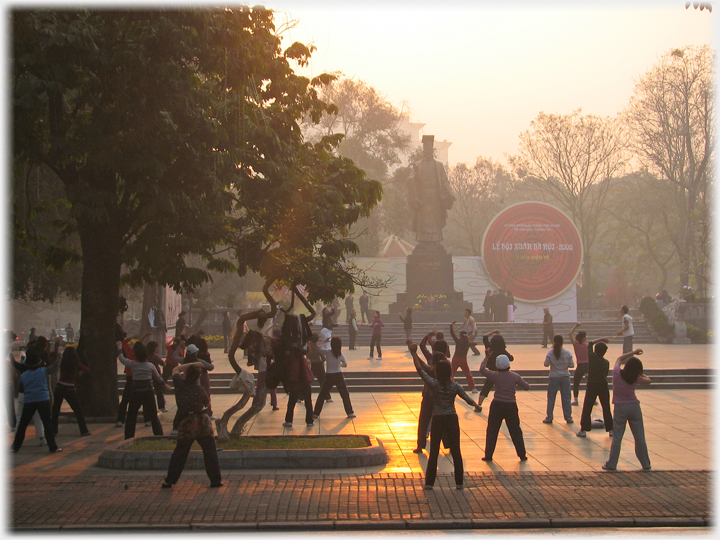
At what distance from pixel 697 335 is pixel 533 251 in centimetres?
1359

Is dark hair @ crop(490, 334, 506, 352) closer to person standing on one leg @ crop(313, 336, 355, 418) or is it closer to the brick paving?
person standing on one leg @ crop(313, 336, 355, 418)

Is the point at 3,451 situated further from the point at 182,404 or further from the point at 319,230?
the point at 319,230

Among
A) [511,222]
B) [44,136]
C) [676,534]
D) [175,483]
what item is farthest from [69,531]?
[511,222]

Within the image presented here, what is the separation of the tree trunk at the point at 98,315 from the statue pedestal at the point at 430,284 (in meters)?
24.4

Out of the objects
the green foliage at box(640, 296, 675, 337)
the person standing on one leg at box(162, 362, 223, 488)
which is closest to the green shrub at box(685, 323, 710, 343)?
the green foliage at box(640, 296, 675, 337)

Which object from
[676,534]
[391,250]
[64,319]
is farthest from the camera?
[64,319]

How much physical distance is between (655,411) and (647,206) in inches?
1594

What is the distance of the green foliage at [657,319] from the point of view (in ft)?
A: 104

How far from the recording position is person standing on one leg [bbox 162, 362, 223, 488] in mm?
8164

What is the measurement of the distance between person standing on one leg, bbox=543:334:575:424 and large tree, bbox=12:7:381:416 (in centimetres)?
390

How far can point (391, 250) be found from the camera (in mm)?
60344

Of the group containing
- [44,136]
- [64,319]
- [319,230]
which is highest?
[44,136]

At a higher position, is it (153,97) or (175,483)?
(153,97)

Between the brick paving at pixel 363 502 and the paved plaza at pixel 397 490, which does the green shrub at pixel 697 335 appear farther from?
the brick paving at pixel 363 502
